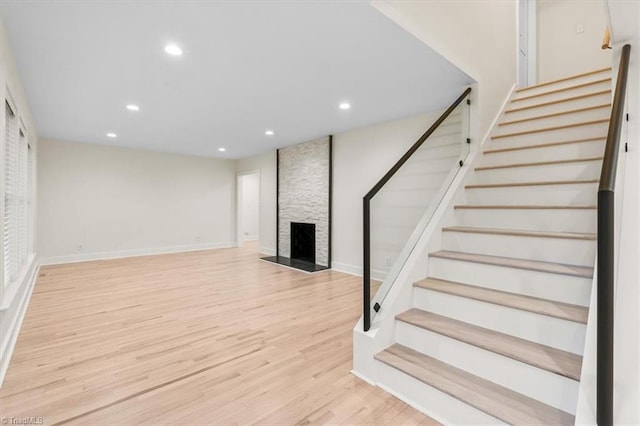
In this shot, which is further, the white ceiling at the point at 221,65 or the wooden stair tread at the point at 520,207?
the wooden stair tread at the point at 520,207

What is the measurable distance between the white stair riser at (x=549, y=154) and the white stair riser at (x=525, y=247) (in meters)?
1.09

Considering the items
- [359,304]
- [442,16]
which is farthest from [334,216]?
[442,16]

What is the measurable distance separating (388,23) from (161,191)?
21.9ft

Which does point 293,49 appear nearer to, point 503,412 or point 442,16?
point 442,16

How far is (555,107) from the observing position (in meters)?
3.45

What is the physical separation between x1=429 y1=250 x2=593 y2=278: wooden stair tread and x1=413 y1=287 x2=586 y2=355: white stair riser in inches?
13.3

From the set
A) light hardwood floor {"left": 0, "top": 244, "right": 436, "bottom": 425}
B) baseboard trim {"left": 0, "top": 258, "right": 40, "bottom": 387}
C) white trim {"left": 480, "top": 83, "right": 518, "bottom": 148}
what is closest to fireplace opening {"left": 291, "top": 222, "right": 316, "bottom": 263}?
light hardwood floor {"left": 0, "top": 244, "right": 436, "bottom": 425}

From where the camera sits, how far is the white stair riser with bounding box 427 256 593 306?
1805 millimetres

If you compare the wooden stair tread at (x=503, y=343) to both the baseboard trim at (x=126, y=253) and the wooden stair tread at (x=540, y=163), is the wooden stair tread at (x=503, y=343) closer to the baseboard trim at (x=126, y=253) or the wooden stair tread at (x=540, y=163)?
the wooden stair tread at (x=540, y=163)

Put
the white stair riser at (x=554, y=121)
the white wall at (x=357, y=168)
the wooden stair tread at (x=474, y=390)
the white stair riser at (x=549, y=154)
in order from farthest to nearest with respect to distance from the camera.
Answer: the white wall at (x=357, y=168)
the white stair riser at (x=554, y=121)
the white stair riser at (x=549, y=154)
the wooden stair tread at (x=474, y=390)

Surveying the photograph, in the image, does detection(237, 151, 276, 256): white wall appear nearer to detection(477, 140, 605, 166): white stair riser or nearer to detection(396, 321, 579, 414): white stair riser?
detection(477, 140, 605, 166): white stair riser

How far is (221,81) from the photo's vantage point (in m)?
3.15

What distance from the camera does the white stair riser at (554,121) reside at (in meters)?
2.98

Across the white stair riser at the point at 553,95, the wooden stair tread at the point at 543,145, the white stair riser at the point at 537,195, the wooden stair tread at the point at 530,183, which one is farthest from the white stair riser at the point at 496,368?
the white stair riser at the point at 553,95
